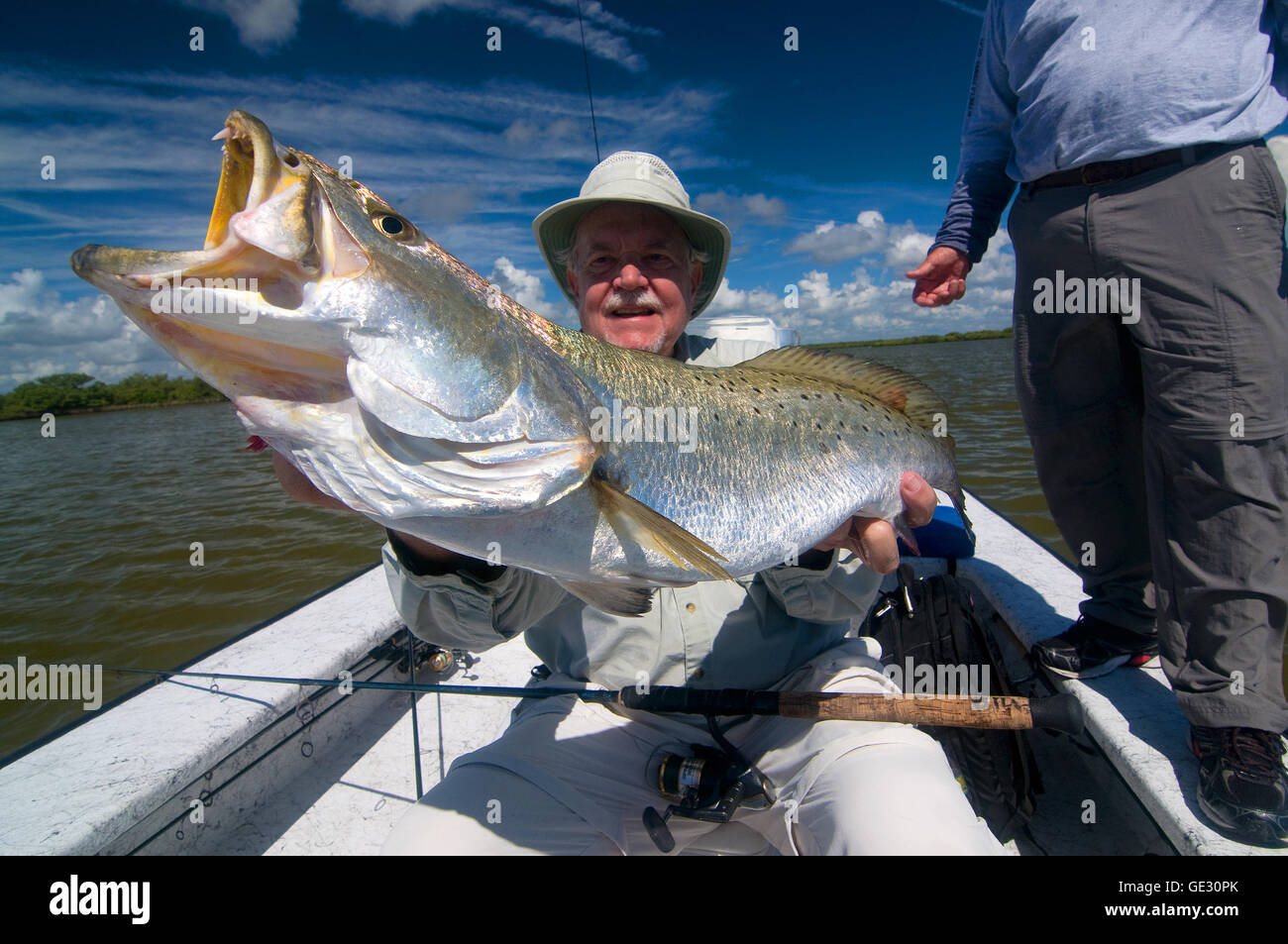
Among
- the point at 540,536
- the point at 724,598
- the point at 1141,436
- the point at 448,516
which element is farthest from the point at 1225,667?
the point at 448,516

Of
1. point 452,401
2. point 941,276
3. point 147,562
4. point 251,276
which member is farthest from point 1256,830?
point 147,562

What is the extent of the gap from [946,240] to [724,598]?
7.10 ft

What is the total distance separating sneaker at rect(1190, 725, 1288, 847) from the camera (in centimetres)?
207

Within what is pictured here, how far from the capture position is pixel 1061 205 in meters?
2.67

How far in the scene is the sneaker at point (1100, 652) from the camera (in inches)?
118

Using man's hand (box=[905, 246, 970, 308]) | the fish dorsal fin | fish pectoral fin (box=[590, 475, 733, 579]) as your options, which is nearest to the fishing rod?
fish pectoral fin (box=[590, 475, 733, 579])

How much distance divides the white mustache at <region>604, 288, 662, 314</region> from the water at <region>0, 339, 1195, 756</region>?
3.19ft

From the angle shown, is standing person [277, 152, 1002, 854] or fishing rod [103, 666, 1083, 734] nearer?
standing person [277, 152, 1002, 854]

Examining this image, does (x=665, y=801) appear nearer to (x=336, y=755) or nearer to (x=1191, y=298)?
(x=336, y=755)

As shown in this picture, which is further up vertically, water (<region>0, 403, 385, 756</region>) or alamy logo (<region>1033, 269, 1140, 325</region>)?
alamy logo (<region>1033, 269, 1140, 325</region>)

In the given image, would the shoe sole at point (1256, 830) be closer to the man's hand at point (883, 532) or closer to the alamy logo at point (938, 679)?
the alamy logo at point (938, 679)

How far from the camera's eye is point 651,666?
268 cm

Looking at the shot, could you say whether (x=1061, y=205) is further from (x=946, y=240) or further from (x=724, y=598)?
(x=724, y=598)
